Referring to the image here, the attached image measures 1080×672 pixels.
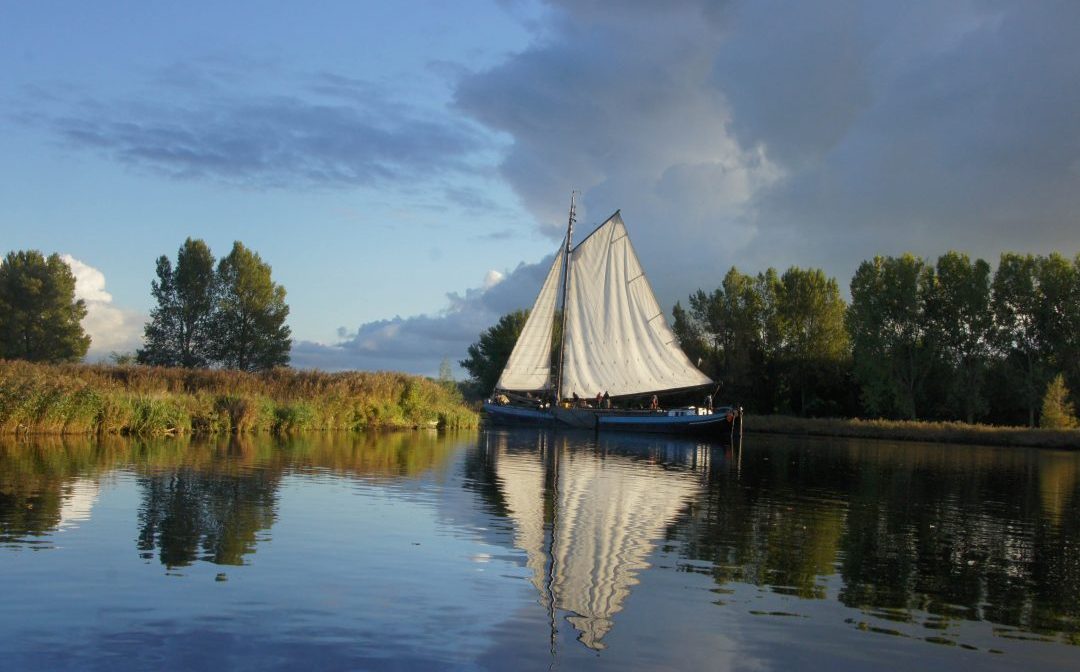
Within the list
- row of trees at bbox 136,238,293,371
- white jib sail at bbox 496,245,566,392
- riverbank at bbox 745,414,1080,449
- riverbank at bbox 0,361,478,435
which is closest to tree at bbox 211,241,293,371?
row of trees at bbox 136,238,293,371

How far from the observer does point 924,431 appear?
6675cm

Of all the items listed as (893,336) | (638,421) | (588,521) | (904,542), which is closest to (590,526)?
(588,521)

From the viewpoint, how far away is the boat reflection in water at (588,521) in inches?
373

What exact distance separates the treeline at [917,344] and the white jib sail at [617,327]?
63.6 feet

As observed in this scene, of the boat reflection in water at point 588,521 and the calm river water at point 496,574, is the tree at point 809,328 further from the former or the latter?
the calm river water at point 496,574

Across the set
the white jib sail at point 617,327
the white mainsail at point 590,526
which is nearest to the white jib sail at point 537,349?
the white jib sail at point 617,327

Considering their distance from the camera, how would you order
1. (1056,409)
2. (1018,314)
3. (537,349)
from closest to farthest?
(537,349) < (1056,409) < (1018,314)

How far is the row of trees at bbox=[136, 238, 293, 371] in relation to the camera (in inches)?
3115

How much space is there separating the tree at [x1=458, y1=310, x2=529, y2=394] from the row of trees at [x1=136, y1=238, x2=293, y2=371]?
23.6 meters

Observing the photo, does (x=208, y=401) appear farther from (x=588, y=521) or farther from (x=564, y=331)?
(x=564, y=331)

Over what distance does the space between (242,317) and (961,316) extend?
199ft

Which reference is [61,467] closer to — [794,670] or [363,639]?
[363,639]

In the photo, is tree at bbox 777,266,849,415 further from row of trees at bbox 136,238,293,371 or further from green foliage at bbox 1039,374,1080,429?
row of trees at bbox 136,238,293,371

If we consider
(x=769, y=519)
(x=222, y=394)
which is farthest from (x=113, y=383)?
(x=769, y=519)
